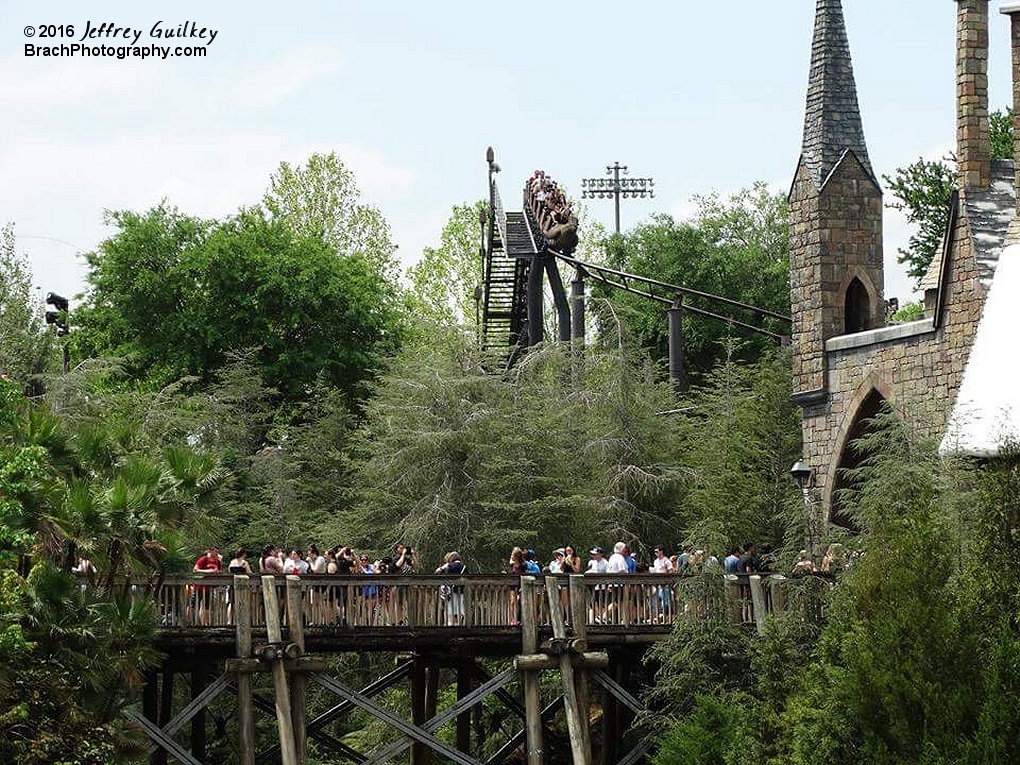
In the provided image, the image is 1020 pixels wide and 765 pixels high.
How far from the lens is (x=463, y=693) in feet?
116

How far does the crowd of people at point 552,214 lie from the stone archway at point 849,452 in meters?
15.6

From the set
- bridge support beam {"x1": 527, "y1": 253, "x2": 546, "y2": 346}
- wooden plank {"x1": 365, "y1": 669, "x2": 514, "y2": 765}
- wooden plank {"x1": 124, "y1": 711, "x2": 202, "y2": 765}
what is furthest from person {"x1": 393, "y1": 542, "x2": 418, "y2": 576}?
bridge support beam {"x1": 527, "y1": 253, "x2": 546, "y2": 346}

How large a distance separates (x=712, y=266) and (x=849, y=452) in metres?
39.5

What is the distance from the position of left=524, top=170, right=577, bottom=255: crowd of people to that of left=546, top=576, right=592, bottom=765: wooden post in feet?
65.8

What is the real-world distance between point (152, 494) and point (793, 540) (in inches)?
408

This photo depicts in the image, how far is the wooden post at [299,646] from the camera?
29.5 m

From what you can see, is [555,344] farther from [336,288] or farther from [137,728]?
[137,728]

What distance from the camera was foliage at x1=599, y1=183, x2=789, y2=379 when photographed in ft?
231

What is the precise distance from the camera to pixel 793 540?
3275 centimetres

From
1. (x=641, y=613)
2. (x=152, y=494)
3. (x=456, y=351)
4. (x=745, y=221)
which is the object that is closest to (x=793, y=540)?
(x=641, y=613)

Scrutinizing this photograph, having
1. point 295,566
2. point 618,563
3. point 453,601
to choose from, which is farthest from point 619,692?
point 295,566

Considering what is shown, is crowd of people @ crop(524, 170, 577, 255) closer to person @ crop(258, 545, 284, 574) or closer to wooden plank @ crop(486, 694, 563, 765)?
wooden plank @ crop(486, 694, 563, 765)

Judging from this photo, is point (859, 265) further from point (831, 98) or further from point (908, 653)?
point (908, 653)

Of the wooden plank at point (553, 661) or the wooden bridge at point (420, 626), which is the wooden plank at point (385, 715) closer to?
the wooden bridge at point (420, 626)
